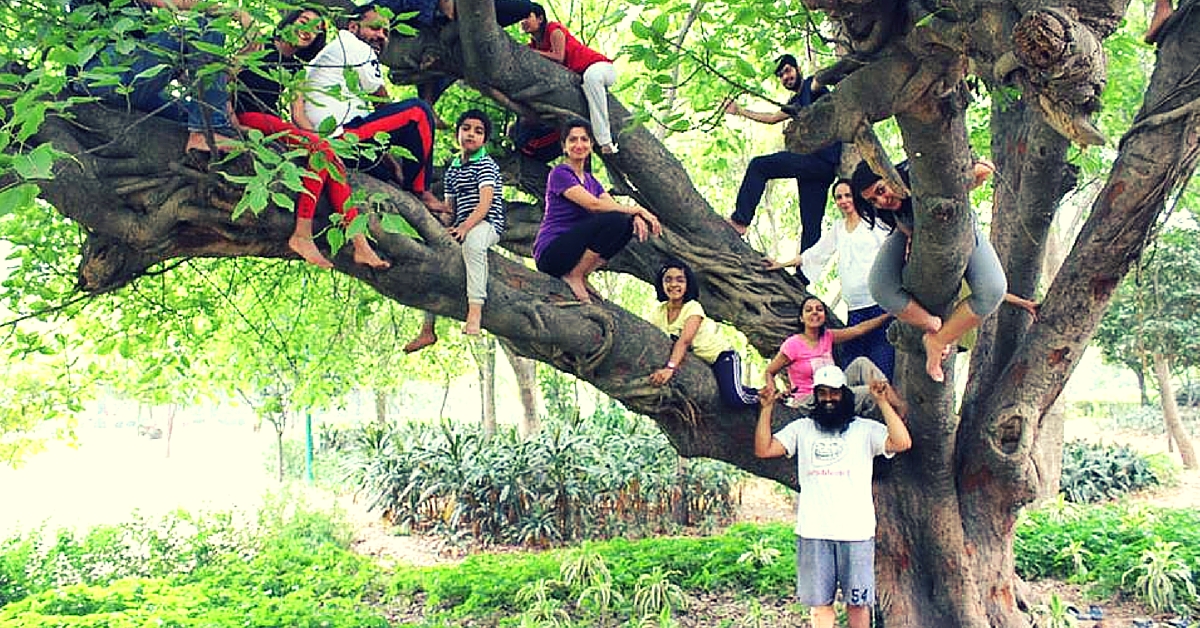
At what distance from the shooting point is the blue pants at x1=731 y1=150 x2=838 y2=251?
17.3 ft

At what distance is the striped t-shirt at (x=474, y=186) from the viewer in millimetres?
4363

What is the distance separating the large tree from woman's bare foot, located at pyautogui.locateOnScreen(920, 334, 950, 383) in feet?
0.29

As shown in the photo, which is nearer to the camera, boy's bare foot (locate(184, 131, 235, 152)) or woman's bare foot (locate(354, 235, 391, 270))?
boy's bare foot (locate(184, 131, 235, 152))

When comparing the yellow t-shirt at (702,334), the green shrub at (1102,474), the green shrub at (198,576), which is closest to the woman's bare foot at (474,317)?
the yellow t-shirt at (702,334)

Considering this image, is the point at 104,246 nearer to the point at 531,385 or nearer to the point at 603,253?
the point at 603,253

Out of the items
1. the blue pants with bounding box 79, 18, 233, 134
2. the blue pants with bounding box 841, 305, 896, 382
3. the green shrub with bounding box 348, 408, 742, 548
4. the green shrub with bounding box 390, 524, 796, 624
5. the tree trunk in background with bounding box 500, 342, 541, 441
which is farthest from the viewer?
the tree trunk in background with bounding box 500, 342, 541, 441

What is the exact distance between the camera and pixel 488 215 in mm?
4324

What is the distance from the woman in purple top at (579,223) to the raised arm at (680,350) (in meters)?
0.49

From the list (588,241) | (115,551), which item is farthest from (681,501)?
(588,241)

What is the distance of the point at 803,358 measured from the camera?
15.3 feet

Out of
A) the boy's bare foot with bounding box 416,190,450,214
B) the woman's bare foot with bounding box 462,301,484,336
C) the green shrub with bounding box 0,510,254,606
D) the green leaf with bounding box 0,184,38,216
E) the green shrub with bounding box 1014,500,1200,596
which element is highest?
the boy's bare foot with bounding box 416,190,450,214

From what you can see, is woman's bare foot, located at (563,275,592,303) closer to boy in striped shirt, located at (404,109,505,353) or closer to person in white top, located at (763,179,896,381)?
boy in striped shirt, located at (404,109,505,353)

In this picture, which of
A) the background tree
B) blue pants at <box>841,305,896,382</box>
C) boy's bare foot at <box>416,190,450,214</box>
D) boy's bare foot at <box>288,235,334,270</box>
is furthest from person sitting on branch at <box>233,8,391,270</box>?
the background tree

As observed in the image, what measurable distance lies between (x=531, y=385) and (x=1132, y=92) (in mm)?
8067
